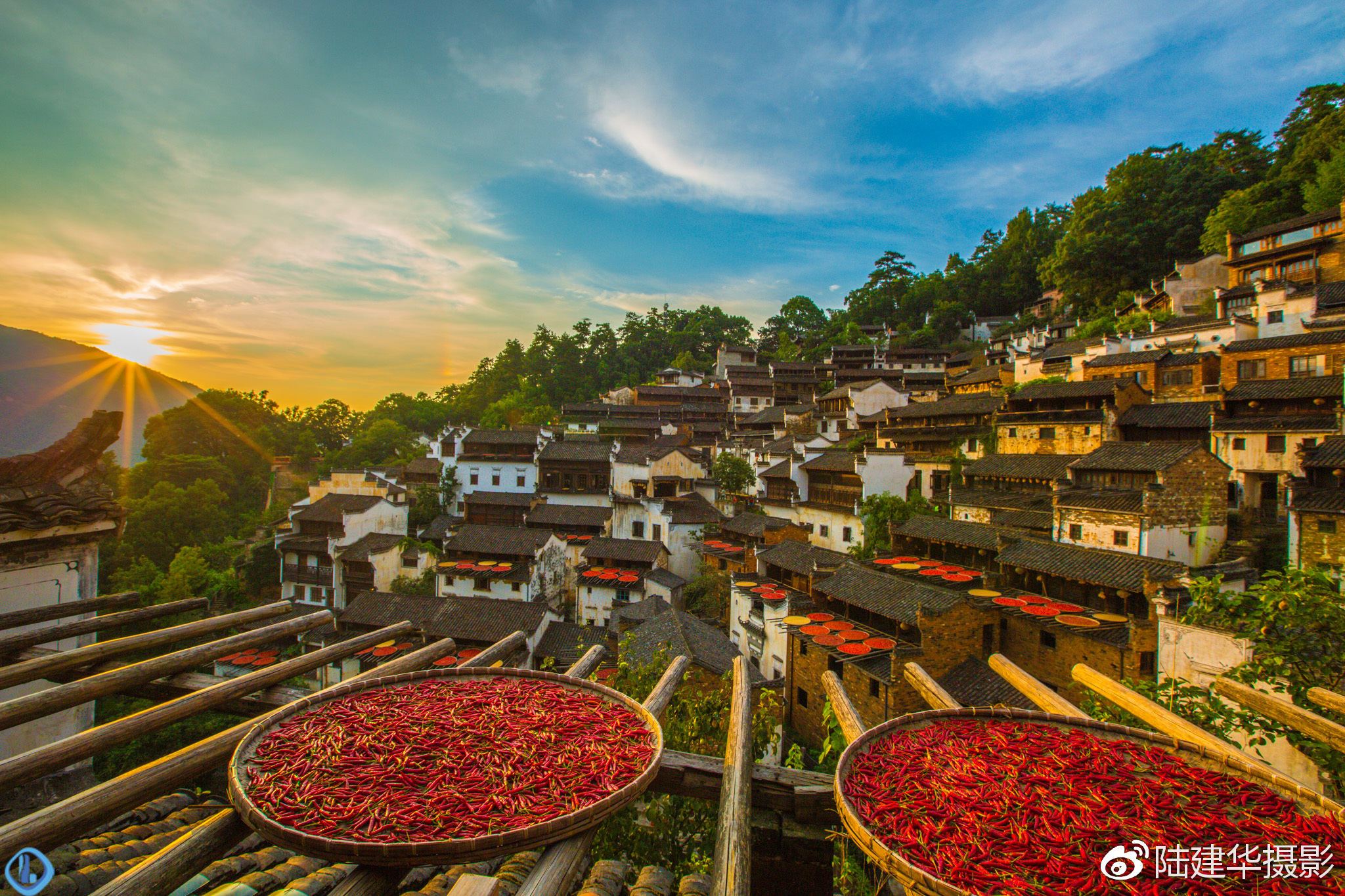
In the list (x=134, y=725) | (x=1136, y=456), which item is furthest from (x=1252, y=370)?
(x=134, y=725)

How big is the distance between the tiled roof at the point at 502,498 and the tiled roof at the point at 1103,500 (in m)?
29.4

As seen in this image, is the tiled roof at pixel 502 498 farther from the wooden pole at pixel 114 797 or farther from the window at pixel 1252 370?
the window at pixel 1252 370

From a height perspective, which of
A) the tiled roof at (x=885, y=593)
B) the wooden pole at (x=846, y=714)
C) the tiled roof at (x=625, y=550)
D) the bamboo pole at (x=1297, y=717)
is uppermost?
the bamboo pole at (x=1297, y=717)

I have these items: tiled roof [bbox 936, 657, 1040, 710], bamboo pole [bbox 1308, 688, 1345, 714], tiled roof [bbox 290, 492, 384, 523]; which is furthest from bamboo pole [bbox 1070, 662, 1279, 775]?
tiled roof [bbox 290, 492, 384, 523]

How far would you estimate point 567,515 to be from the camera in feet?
119

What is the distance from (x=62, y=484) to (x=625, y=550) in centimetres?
2483

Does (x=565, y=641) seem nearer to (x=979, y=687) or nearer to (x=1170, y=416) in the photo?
(x=979, y=687)

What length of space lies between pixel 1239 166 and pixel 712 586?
186ft

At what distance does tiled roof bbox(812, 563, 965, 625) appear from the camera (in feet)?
57.4

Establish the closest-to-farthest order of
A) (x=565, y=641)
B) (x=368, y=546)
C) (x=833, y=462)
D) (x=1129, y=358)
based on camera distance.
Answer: (x=565, y=641) < (x=1129, y=358) < (x=833, y=462) < (x=368, y=546)

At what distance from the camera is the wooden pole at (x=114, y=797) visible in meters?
2.34

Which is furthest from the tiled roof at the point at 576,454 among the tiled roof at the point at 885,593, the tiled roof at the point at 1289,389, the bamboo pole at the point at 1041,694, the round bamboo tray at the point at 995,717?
the round bamboo tray at the point at 995,717

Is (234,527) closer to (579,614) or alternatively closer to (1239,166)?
(579,614)

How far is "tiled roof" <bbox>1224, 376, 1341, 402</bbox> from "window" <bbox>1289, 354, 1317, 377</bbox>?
46.9 inches
